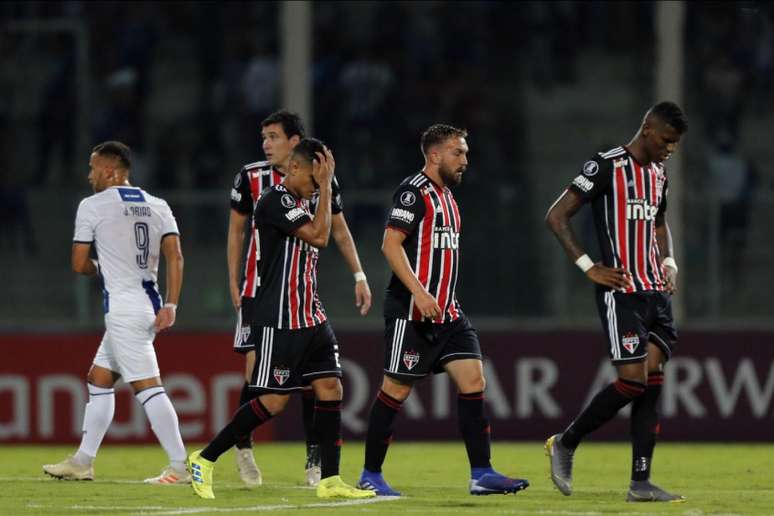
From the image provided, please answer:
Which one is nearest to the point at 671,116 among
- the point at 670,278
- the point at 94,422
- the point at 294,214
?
the point at 670,278

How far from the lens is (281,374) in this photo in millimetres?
8016

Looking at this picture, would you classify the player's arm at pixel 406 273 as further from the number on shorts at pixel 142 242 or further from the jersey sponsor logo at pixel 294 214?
the number on shorts at pixel 142 242

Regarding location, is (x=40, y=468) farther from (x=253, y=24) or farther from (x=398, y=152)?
(x=253, y=24)

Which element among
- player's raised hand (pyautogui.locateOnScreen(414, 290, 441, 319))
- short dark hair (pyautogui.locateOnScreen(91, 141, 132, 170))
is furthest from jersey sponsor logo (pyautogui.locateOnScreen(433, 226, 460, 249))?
short dark hair (pyautogui.locateOnScreen(91, 141, 132, 170))

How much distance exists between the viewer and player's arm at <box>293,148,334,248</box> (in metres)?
7.94

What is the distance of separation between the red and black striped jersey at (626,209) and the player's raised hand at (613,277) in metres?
0.04

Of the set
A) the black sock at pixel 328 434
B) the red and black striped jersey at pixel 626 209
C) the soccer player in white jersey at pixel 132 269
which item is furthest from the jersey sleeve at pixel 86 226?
the red and black striped jersey at pixel 626 209

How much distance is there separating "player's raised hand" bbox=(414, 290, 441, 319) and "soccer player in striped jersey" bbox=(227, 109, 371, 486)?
0.85m

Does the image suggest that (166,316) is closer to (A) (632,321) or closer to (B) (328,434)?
(B) (328,434)

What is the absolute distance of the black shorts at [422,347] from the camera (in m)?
8.17

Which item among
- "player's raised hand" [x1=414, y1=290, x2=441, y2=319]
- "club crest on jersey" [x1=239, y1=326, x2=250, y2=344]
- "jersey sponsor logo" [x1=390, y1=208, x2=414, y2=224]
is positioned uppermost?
"jersey sponsor logo" [x1=390, y1=208, x2=414, y2=224]

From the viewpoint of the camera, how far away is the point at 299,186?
26.4ft

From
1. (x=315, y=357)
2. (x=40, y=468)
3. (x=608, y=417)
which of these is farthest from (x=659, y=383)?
(x=40, y=468)

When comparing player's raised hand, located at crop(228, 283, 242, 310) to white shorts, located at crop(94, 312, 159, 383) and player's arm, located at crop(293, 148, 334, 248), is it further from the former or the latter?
player's arm, located at crop(293, 148, 334, 248)
